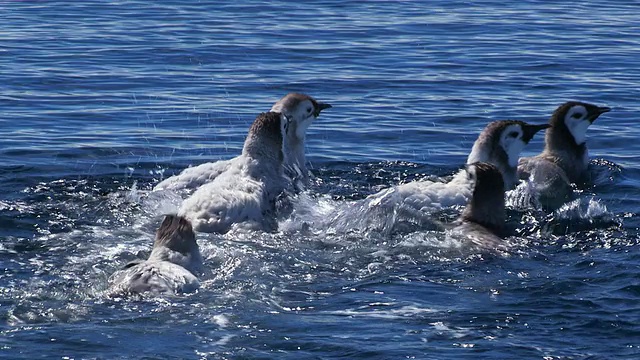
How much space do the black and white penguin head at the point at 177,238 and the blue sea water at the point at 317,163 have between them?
1.17 ft

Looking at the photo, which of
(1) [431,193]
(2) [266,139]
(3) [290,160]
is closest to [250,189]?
(2) [266,139]

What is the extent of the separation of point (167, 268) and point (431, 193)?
471 centimetres

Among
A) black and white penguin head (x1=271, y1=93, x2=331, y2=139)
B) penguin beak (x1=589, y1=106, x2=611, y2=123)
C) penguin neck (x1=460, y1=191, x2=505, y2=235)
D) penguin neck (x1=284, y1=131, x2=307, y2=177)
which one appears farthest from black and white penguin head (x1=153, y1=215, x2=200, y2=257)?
penguin beak (x1=589, y1=106, x2=611, y2=123)

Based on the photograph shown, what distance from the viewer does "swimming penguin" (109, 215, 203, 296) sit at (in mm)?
11469

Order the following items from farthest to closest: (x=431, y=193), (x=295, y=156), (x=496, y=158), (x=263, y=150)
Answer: (x=295, y=156), (x=496, y=158), (x=263, y=150), (x=431, y=193)

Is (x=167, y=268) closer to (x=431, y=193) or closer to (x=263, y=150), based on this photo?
(x=431, y=193)

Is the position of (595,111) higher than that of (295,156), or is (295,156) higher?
(595,111)

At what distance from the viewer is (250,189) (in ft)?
51.1

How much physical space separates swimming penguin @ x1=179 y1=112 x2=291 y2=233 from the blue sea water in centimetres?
44

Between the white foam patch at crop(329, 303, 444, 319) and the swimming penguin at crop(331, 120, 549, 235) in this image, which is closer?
the white foam patch at crop(329, 303, 444, 319)

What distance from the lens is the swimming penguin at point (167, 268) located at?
37.6ft

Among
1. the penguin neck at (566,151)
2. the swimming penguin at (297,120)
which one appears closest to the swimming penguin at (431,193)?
the penguin neck at (566,151)

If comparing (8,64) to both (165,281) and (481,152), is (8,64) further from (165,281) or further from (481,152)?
(165,281)

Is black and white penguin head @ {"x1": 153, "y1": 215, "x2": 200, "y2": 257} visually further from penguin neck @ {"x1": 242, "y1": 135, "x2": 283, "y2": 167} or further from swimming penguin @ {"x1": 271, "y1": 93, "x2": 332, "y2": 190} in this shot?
swimming penguin @ {"x1": 271, "y1": 93, "x2": 332, "y2": 190}
